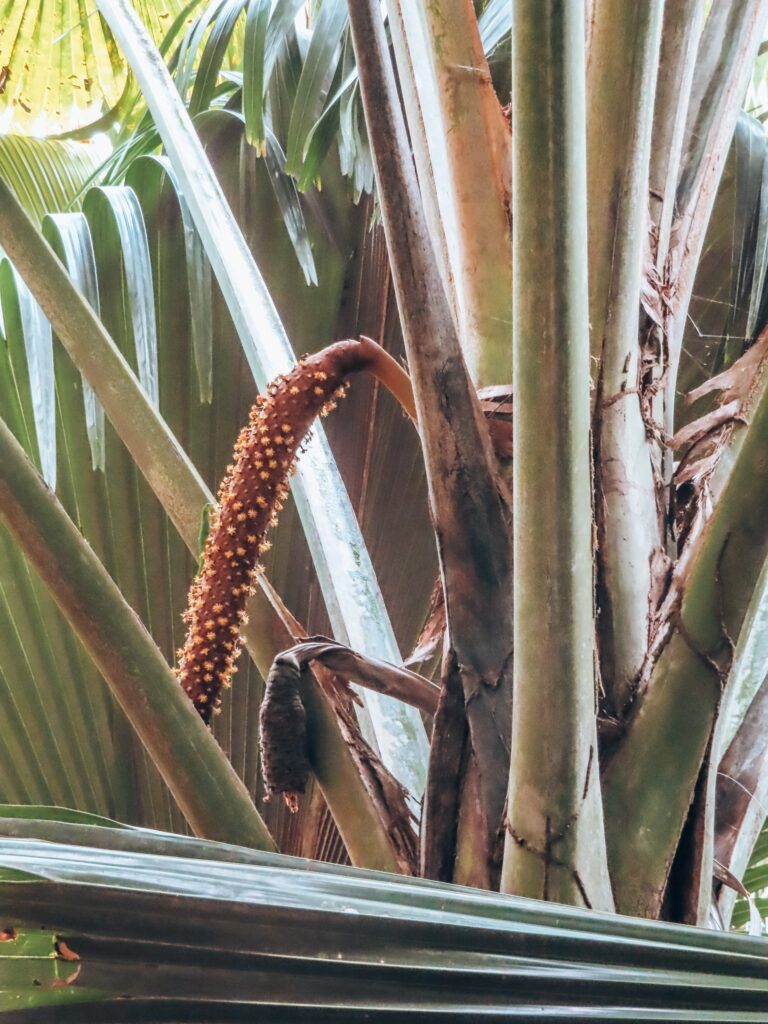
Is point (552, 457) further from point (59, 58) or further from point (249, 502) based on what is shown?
point (59, 58)

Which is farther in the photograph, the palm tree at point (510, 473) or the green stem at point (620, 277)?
the green stem at point (620, 277)

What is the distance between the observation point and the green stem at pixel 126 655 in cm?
57

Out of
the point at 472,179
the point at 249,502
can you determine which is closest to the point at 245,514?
the point at 249,502

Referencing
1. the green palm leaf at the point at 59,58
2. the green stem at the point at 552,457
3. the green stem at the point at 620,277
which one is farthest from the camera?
the green palm leaf at the point at 59,58

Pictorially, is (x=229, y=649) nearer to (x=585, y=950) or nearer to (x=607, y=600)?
(x=607, y=600)

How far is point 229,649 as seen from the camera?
75 cm

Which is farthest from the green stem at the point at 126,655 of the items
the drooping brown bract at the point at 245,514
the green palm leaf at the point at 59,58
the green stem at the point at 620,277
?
the green palm leaf at the point at 59,58

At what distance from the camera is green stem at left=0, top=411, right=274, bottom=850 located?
569 millimetres

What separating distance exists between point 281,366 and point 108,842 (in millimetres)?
717

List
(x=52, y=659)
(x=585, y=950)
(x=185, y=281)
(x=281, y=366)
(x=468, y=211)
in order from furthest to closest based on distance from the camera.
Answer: (x=185, y=281) < (x=52, y=659) < (x=281, y=366) < (x=468, y=211) < (x=585, y=950)

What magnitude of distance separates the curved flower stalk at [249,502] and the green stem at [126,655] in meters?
0.17

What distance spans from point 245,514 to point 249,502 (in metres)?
0.01

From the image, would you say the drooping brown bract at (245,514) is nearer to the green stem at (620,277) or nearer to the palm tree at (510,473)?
the palm tree at (510,473)

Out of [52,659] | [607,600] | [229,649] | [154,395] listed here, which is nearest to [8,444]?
[229,649]
